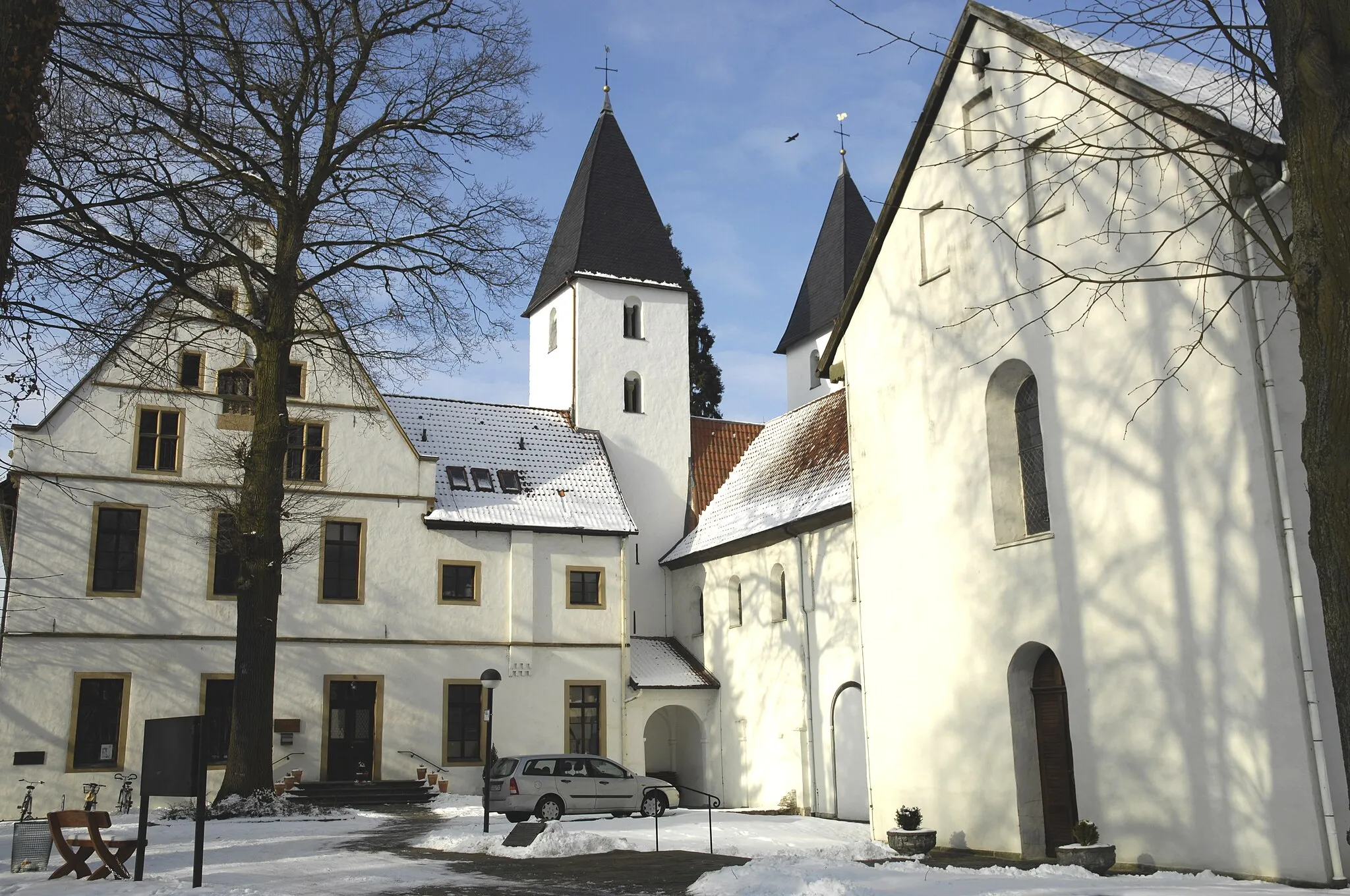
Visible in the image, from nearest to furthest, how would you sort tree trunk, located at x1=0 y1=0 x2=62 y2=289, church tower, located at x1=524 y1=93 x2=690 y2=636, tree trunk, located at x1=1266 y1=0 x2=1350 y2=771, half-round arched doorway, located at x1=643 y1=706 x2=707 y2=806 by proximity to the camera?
1. tree trunk, located at x1=1266 y1=0 x2=1350 y2=771
2. tree trunk, located at x1=0 y1=0 x2=62 y2=289
3. half-round arched doorway, located at x1=643 y1=706 x2=707 y2=806
4. church tower, located at x1=524 y1=93 x2=690 y2=636

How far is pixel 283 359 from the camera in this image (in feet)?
72.0

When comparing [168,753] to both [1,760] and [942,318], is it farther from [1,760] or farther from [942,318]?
[1,760]

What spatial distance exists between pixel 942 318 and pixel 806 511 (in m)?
10.8

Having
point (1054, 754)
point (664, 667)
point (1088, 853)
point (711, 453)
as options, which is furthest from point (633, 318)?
point (1088, 853)

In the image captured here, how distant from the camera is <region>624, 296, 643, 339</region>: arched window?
37656mm

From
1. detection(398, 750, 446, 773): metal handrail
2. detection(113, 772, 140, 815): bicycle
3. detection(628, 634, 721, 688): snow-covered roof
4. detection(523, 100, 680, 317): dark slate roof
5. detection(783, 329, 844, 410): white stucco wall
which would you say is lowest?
detection(113, 772, 140, 815): bicycle

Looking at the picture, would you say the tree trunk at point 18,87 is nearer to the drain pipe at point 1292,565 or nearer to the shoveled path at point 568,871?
the shoveled path at point 568,871

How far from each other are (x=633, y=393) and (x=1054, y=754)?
75.5 feet

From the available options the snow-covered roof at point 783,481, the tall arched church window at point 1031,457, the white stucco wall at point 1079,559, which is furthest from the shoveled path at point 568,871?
the snow-covered roof at point 783,481

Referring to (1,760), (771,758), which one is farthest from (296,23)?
(771,758)

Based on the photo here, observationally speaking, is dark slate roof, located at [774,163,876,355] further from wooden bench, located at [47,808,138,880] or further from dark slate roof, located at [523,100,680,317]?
wooden bench, located at [47,808,138,880]

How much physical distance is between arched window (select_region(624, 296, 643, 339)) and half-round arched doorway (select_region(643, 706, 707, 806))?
11155 millimetres

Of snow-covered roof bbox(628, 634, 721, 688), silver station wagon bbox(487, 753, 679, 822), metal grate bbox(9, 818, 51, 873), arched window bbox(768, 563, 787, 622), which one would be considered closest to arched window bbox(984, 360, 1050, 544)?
silver station wagon bbox(487, 753, 679, 822)

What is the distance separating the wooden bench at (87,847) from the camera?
11875 mm
